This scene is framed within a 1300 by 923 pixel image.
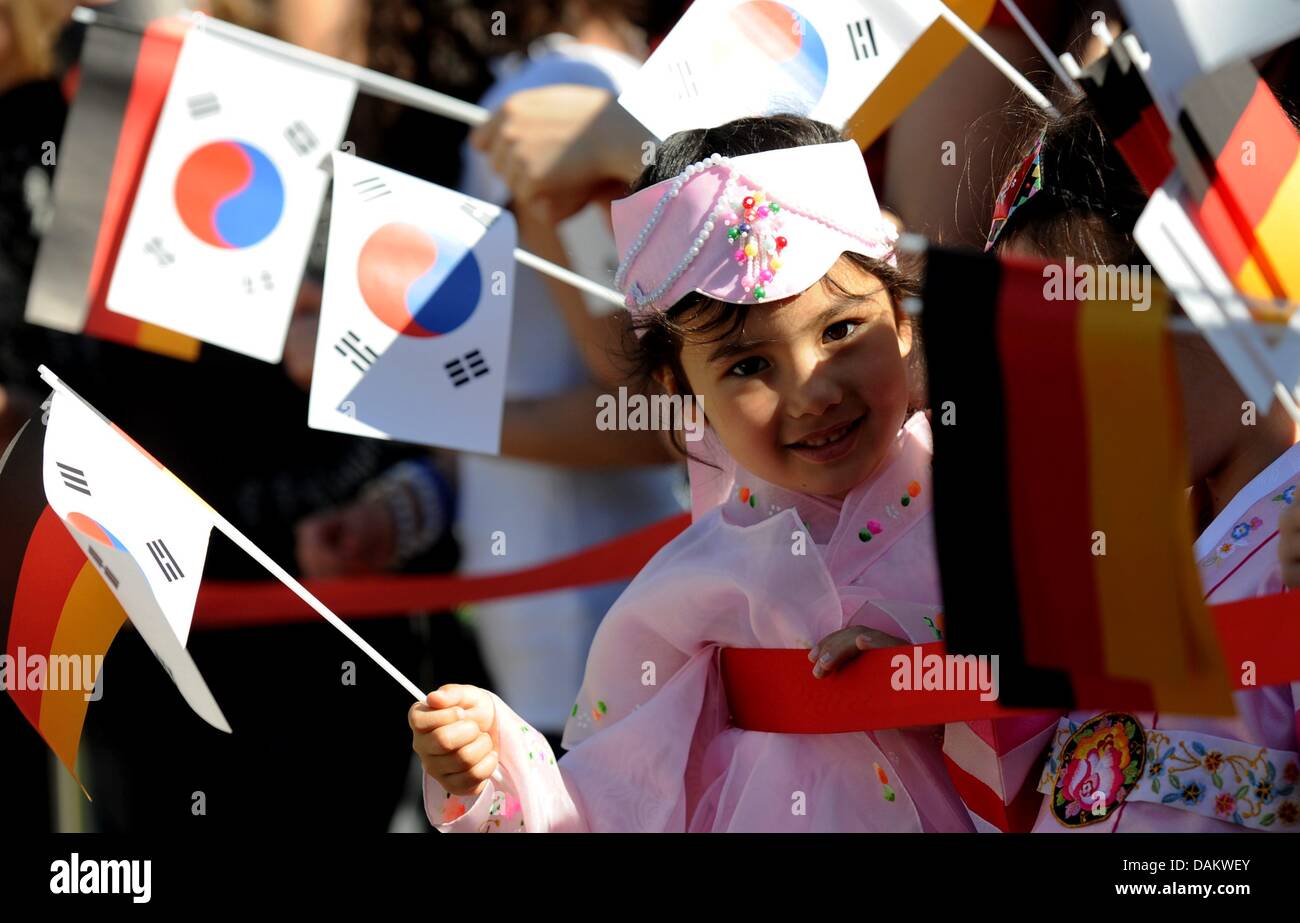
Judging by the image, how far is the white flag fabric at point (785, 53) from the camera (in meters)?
2.45

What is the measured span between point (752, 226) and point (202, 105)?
1.16 m

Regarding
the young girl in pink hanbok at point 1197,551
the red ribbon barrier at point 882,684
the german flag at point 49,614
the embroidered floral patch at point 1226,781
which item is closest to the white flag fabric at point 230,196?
the german flag at point 49,614

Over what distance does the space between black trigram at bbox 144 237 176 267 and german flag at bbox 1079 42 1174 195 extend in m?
1.48

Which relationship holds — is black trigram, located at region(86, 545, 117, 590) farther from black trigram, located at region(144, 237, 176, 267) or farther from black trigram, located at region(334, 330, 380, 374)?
black trigram, located at region(144, 237, 176, 267)

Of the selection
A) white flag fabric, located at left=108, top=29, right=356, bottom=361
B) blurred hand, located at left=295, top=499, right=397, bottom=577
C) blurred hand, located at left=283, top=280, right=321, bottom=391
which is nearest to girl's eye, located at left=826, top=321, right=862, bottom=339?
white flag fabric, located at left=108, top=29, right=356, bottom=361

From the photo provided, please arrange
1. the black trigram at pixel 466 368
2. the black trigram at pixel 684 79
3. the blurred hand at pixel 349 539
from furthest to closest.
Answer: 1. the blurred hand at pixel 349 539
2. the black trigram at pixel 466 368
3. the black trigram at pixel 684 79

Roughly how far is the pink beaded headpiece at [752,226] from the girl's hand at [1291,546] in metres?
0.61

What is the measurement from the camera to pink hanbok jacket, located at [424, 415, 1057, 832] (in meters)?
2.13

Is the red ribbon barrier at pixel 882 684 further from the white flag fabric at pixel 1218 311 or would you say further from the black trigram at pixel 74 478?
the black trigram at pixel 74 478

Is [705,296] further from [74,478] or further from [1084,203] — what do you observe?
[74,478]

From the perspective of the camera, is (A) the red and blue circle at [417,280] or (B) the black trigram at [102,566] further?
(A) the red and blue circle at [417,280]

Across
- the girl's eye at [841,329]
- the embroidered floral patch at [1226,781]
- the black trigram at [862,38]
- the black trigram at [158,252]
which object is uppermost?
the black trigram at [862,38]

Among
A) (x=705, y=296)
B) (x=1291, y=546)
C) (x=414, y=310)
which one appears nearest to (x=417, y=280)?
(x=414, y=310)
